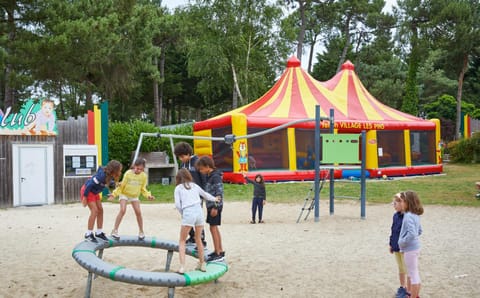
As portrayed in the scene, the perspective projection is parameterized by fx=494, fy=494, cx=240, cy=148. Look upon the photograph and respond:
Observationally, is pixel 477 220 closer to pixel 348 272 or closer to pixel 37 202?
pixel 348 272

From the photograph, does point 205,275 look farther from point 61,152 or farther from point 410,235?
point 61,152

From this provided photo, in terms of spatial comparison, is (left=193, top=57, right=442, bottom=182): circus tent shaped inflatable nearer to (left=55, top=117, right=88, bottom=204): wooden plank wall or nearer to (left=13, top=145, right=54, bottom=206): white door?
(left=55, top=117, right=88, bottom=204): wooden plank wall

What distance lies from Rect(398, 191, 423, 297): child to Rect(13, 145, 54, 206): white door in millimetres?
10495

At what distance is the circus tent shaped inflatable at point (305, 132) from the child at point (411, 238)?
11.7 m

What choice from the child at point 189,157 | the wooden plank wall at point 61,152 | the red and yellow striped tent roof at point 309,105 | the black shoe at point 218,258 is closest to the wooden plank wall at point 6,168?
the wooden plank wall at point 61,152

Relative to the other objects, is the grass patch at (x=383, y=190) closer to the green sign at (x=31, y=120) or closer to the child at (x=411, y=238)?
the green sign at (x=31, y=120)

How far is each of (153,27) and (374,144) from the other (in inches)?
581

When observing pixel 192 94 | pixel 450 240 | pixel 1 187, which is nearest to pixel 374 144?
pixel 450 240

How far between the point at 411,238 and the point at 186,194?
2.18 m

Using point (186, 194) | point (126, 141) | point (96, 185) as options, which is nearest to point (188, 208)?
point (186, 194)

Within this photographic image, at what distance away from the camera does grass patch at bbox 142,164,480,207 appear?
12853 millimetres

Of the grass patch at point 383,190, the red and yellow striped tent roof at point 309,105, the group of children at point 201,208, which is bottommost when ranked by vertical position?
the grass patch at point 383,190

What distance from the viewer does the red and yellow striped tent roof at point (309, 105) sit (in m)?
18.1

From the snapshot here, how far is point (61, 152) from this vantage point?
13008 mm
